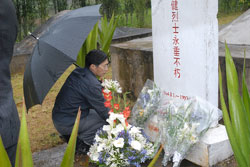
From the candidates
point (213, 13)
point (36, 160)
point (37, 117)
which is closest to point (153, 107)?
point (213, 13)

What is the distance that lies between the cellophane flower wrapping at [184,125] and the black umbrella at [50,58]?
0.98 m

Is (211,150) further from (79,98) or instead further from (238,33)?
(238,33)

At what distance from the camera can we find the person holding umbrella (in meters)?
2.90

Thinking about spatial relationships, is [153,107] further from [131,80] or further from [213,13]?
[131,80]

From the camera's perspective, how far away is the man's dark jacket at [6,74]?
146 centimetres

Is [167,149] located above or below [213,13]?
below

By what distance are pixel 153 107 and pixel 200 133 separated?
63cm

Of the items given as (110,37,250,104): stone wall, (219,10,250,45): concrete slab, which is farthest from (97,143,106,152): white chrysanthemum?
(219,10,250,45): concrete slab

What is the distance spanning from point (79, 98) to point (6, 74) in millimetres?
1444

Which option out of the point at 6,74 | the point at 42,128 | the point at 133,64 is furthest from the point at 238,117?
the point at 133,64

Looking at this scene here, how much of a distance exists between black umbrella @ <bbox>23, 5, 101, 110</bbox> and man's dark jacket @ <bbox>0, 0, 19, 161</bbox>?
854 mm

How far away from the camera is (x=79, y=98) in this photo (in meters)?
2.95

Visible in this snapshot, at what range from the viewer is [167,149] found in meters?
2.76

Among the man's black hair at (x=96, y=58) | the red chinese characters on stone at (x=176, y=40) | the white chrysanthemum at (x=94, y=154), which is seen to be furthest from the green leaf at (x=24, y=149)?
the red chinese characters on stone at (x=176, y=40)
